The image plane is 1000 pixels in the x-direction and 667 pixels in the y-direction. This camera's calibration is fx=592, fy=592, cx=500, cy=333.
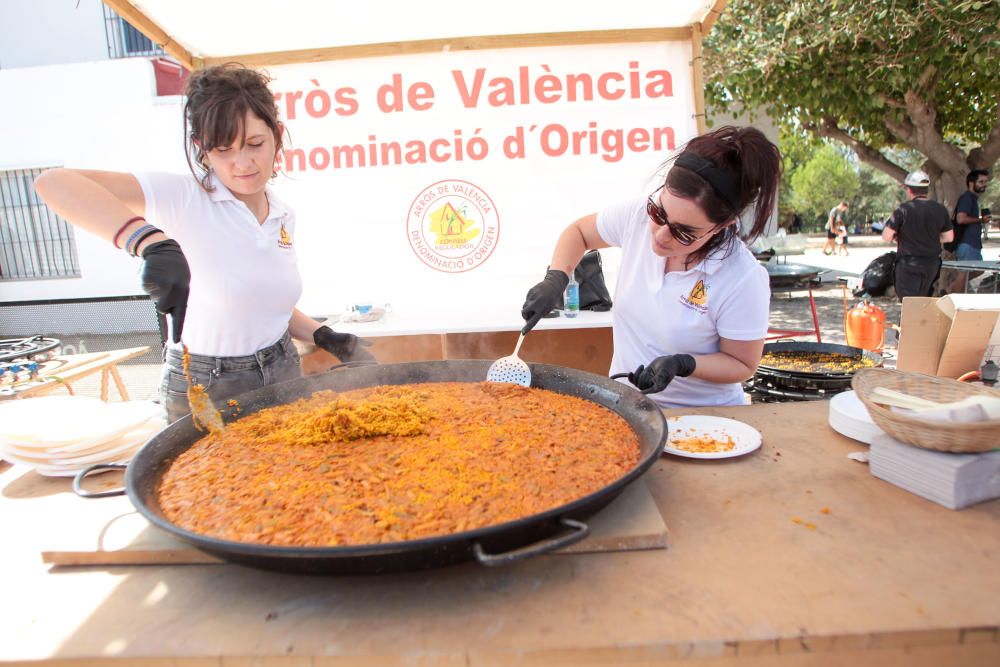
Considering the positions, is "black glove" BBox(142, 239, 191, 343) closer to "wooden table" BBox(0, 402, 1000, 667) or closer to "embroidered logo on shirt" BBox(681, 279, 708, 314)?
"wooden table" BBox(0, 402, 1000, 667)

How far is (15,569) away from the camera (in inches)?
48.6

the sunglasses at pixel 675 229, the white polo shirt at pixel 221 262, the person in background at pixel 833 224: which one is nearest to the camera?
the sunglasses at pixel 675 229

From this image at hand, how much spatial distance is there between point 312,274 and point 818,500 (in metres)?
3.86

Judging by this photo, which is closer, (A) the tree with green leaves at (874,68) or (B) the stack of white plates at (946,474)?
(B) the stack of white plates at (946,474)

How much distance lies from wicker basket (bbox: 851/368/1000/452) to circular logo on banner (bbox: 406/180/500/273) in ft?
9.83

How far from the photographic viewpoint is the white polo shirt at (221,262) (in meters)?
2.04

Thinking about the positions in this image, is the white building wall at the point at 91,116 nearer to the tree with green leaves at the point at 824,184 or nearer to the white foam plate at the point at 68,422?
the white foam plate at the point at 68,422

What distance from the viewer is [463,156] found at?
4199 millimetres

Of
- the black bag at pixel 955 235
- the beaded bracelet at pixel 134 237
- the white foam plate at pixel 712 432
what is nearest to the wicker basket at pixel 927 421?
the white foam plate at pixel 712 432

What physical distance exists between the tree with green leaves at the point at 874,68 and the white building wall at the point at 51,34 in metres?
10.5

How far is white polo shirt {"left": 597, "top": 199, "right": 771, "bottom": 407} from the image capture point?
2.10 metres

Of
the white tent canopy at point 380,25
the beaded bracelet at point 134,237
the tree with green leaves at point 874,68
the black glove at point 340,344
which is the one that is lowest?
the black glove at point 340,344

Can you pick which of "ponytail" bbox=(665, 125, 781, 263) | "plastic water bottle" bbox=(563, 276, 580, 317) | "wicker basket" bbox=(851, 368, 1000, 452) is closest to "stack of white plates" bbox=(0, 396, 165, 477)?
"ponytail" bbox=(665, 125, 781, 263)

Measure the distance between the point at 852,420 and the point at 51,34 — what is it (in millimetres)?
13689
